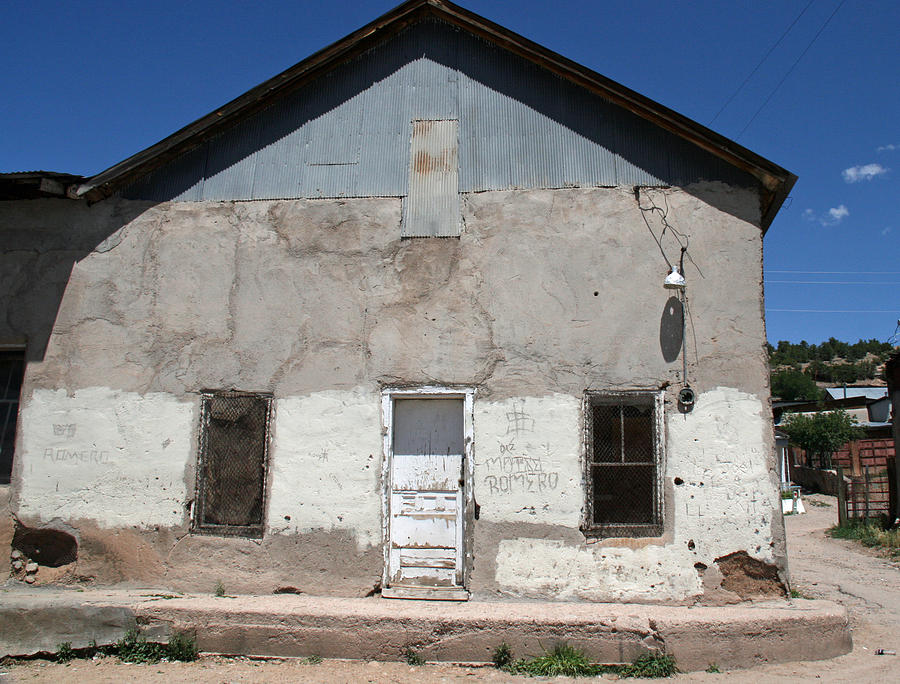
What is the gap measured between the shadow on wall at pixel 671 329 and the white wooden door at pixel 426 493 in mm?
2020

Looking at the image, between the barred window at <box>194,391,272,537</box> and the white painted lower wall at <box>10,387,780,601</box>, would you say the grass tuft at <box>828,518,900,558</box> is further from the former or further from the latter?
the barred window at <box>194,391,272,537</box>

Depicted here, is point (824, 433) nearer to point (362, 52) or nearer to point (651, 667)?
point (651, 667)

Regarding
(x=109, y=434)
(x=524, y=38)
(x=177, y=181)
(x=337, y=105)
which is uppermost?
(x=524, y=38)

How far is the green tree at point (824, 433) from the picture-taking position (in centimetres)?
2612

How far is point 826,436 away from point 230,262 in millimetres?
26150

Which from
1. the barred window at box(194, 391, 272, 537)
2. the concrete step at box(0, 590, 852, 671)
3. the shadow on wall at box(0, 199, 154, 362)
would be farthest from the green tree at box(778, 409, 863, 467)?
the shadow on wall at box(0, 199, 154, 362)

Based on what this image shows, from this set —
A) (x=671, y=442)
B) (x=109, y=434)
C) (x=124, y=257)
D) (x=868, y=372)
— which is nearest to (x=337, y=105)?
(x=124, y=257)

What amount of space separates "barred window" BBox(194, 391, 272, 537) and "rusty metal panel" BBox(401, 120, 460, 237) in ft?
7.78

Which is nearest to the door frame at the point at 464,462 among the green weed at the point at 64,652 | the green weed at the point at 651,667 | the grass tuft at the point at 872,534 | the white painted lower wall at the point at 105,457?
the green weed at the point at 651,667

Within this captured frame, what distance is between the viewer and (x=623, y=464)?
6211 millimetres

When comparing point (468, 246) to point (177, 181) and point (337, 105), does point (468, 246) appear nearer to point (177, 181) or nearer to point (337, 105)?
point (337, 105)

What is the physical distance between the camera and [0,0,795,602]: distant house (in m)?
6.19

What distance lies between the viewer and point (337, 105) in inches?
288

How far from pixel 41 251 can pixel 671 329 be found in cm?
668
